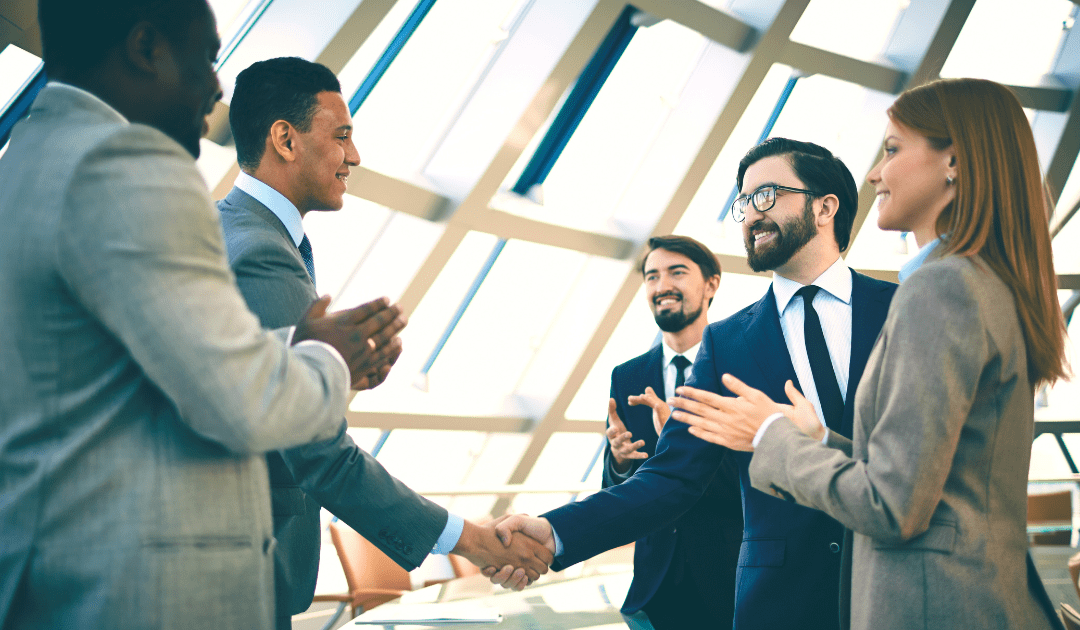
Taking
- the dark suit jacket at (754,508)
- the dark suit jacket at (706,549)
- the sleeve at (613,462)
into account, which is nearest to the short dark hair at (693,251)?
the sleeve at (613,462)

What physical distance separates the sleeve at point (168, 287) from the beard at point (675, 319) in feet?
9.13

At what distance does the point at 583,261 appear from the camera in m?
10.1

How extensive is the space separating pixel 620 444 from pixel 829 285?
128 cm

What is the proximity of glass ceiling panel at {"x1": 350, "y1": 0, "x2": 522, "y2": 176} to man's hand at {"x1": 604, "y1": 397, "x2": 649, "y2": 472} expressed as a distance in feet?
14.5

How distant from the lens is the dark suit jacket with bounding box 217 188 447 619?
67.9 inches

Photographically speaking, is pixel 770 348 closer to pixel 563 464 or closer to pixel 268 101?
pixel 268 101

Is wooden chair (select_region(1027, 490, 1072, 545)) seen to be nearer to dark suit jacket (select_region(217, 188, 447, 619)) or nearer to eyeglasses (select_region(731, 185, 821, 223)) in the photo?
eyeglasses (select_region(731, 185, 821, 223))

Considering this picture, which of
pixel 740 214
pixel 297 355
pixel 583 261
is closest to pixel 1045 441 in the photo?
pixel 583 261

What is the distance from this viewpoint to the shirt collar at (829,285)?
6.57 ft

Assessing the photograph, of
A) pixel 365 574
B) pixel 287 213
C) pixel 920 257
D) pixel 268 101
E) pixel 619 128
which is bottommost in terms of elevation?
pixel 365 574

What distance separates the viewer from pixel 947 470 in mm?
1247

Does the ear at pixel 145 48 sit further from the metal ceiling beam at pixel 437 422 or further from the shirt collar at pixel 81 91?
the metal ceiling beam at pixel 437 422

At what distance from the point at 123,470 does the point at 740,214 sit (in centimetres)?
178

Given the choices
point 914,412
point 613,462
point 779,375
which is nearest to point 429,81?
point 613,462
